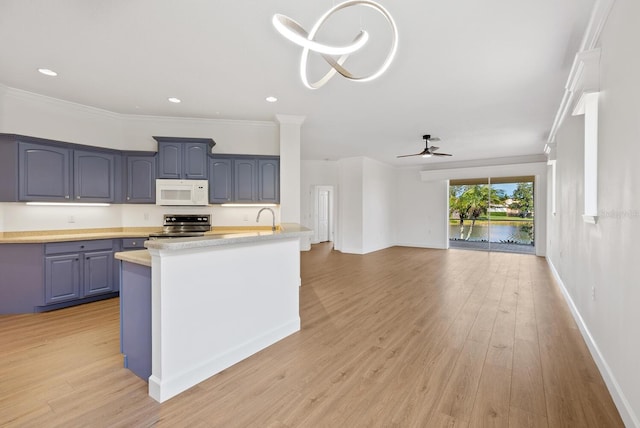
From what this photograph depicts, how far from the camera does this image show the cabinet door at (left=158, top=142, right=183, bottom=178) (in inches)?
183

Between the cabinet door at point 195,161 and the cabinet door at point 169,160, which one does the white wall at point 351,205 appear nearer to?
the cabinet door at point 195,161

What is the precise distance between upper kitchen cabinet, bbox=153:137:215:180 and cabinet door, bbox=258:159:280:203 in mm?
883

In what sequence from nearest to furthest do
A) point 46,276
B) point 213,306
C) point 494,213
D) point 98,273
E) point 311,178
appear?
point 213,306 < point 46,276 < point 98,273 < point 494,213 < point 311,178

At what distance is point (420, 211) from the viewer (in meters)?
9.91

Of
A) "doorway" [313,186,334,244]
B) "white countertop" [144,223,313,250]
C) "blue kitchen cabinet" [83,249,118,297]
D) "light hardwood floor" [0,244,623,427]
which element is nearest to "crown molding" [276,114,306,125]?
"white countertop" [144,223,313,250]

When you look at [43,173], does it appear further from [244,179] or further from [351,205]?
→ [351,205]

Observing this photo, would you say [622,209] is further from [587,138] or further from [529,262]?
[529,262]

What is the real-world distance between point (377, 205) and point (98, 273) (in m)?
7.15

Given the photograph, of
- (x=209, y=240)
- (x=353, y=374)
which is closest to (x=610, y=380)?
(x=353, y=374)

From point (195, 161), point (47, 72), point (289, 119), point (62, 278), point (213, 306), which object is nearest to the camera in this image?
point (213, 306)

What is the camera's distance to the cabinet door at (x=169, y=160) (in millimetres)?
4648

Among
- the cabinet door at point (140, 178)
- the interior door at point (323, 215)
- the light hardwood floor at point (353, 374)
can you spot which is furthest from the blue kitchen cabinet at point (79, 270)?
the interior door at point (323, 215)

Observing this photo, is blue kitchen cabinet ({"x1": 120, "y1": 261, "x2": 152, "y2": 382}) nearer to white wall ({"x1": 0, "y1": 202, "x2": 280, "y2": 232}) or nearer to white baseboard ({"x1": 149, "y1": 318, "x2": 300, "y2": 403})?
white baseboard ({"x1": 149, "y1": 318, "x2": 300, "y2": 403})

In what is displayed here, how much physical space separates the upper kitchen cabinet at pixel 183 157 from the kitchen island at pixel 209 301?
8.51 ft
